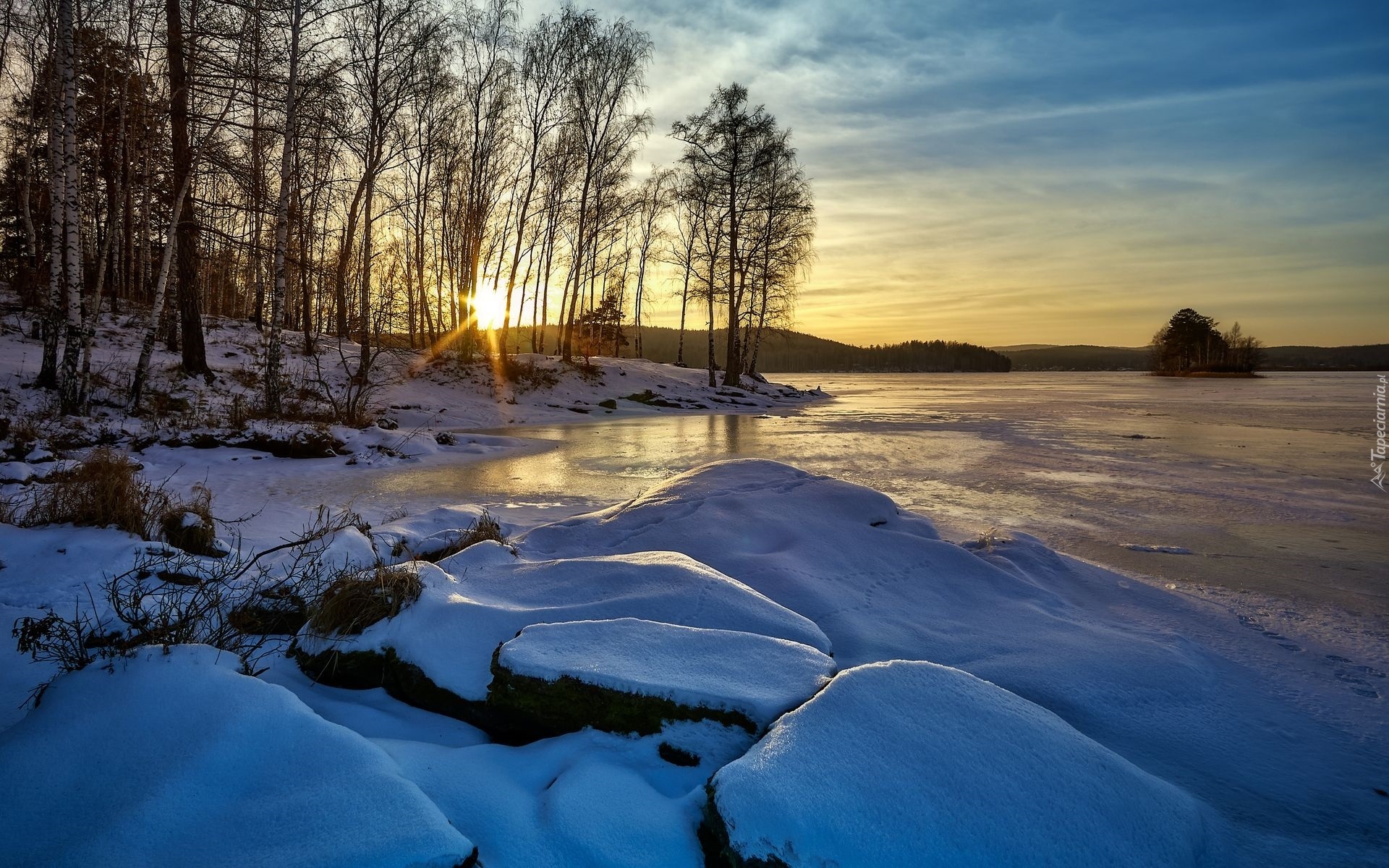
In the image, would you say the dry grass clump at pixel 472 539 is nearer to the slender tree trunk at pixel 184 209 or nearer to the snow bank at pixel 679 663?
the snow bank at pixel 679 663

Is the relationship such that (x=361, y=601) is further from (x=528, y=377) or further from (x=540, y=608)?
(x=528, y=377)

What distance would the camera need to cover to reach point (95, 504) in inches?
162

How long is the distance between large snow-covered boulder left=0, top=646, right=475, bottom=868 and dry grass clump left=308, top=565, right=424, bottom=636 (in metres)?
0.77

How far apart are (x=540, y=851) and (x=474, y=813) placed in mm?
279

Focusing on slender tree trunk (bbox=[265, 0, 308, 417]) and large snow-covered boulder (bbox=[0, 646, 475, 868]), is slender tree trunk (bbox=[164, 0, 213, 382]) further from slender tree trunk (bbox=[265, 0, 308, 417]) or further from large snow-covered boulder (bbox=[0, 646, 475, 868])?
large snow-covered boulder (bbox=[0, 646, 475, 868])

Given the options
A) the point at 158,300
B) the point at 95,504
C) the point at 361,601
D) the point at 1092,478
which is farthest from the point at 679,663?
the point at 158,300

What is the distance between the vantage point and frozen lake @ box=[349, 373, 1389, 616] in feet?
17.1

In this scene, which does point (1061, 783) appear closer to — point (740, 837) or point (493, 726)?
point (740, 837)

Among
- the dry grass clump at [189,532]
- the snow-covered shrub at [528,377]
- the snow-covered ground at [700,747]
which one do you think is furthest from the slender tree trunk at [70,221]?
the snow-covered shrub at [528,377]

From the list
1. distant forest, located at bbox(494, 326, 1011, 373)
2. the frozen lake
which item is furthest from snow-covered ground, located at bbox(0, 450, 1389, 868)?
distant forest, located at bbox(494, 326, 1011, 373)

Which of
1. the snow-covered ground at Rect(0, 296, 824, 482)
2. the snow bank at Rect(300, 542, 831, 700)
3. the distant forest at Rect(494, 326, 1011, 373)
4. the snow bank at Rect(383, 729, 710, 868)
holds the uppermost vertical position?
the distant forest at Rect(494, 326, 1011, 373)

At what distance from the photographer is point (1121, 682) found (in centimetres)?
307

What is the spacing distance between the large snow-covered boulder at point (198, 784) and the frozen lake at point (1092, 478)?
189 inches

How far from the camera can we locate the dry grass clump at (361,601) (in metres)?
3.02
